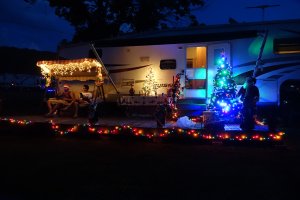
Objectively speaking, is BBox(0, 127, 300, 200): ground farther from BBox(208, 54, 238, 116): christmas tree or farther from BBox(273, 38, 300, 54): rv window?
BBox(273, 38, 300, 54): rv window

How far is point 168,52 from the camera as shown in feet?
47.2

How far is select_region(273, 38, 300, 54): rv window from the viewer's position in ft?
42.2

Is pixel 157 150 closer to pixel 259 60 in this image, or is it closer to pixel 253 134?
pixel 253 134

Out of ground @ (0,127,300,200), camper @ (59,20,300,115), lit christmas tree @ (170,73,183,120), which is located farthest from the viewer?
lit christmas tree @ (170,73,183,120)

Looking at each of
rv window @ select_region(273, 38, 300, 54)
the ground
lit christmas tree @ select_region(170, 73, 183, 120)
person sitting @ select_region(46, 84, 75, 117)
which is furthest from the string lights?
rv window @ select_region(273, 38, 300, 54)

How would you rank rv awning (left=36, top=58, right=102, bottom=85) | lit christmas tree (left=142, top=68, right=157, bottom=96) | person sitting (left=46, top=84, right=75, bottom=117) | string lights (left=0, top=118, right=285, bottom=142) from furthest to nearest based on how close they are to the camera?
1. lit christmas tree (left=142, top=68, right=157, bottom=96)
2. rv awning (left=36, top=58, right=102, bottom=85)
3. person sitting (left=46, top=84, right=75, bottom=117)
4. string lights (left=0, top=118, right=285, bottom=142)

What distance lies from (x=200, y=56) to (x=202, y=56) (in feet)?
0.34

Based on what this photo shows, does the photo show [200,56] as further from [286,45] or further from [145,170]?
[145,170]

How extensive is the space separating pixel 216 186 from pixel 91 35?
25832 mm

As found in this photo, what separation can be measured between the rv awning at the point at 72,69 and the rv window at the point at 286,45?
6042 mm

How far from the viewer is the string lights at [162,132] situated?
9295mm

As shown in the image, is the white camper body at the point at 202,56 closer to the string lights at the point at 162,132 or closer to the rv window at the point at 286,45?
the rv window at the point at 286,45

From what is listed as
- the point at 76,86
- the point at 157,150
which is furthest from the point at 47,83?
the point at 157,150

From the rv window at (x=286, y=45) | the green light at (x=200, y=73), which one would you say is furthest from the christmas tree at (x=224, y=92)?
the rv window at (x=286, y=45)
